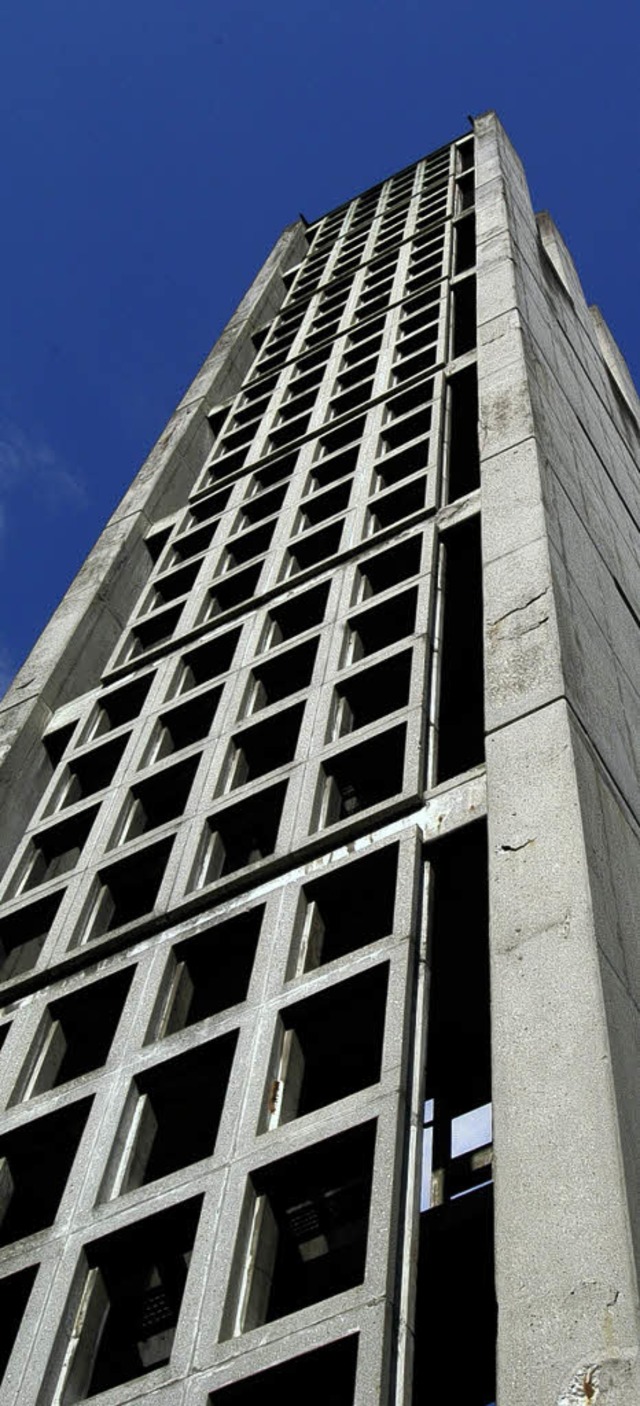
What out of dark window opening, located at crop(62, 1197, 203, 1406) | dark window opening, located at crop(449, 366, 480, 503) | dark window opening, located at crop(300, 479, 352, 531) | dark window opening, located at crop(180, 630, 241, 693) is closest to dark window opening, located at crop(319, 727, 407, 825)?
dark window opening, located at crop(62, 1197, 203, 1406)

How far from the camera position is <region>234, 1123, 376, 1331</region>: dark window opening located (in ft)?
27.5

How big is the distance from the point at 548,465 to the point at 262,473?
27.2 feet

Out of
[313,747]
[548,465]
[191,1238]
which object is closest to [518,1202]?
[191,1238]

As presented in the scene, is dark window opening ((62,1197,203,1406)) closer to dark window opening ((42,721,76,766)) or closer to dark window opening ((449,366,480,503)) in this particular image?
dark window opening ((42,721,76,766))

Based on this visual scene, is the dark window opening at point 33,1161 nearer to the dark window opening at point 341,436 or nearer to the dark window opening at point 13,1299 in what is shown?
the dark window opening at point 13,1299

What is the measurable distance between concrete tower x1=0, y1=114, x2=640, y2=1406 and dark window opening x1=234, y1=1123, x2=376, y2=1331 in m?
0.03

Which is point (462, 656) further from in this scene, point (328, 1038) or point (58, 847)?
point (328, 1038)

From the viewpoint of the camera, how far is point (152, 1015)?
1079cm

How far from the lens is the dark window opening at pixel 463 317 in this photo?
23.1m

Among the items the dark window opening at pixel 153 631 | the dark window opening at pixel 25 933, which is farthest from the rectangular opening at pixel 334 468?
the dark window opening at pixel 25 933

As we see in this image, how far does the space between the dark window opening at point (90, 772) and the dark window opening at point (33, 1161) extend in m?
5.56

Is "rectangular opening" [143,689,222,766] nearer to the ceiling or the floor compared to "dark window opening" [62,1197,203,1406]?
nearer to the floor

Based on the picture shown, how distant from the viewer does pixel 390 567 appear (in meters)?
15.9

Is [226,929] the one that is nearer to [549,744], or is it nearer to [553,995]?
[549,744]
